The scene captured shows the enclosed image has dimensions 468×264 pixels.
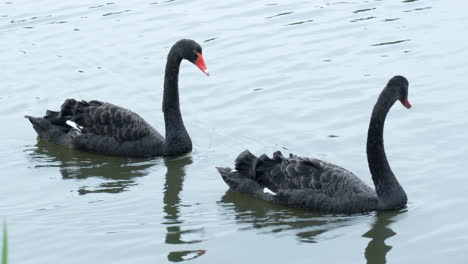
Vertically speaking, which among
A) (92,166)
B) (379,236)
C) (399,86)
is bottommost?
(379,236)

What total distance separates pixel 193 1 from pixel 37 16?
2.25 m

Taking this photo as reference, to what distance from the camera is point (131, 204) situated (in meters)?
9.34

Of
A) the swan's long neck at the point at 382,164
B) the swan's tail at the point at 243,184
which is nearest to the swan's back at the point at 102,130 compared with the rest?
the swan's tail at the point at 243,184

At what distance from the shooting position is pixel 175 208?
929 centimetres

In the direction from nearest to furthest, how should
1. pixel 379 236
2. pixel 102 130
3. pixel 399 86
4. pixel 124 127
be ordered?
pixel 379 236
pixel 399 86
pixel 124 127
pixel 102 130

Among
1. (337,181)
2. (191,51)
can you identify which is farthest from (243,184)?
(191,51)

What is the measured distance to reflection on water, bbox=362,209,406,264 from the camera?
8117 millimetres

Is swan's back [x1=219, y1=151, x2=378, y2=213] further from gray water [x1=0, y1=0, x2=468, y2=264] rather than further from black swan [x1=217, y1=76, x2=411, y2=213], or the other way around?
gray water [x1=0, y1=0, x2=468, y2=264]

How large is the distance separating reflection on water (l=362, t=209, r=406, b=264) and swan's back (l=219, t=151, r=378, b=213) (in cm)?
13

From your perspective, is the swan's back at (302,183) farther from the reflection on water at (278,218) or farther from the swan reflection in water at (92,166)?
the swan reflection in water at (92,166)

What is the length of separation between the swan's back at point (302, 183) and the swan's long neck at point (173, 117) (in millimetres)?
1167

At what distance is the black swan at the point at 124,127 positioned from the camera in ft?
34.6

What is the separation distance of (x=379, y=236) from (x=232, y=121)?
3038 millimetres

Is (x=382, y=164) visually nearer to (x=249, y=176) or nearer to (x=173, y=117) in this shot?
(x=249, y=176)
